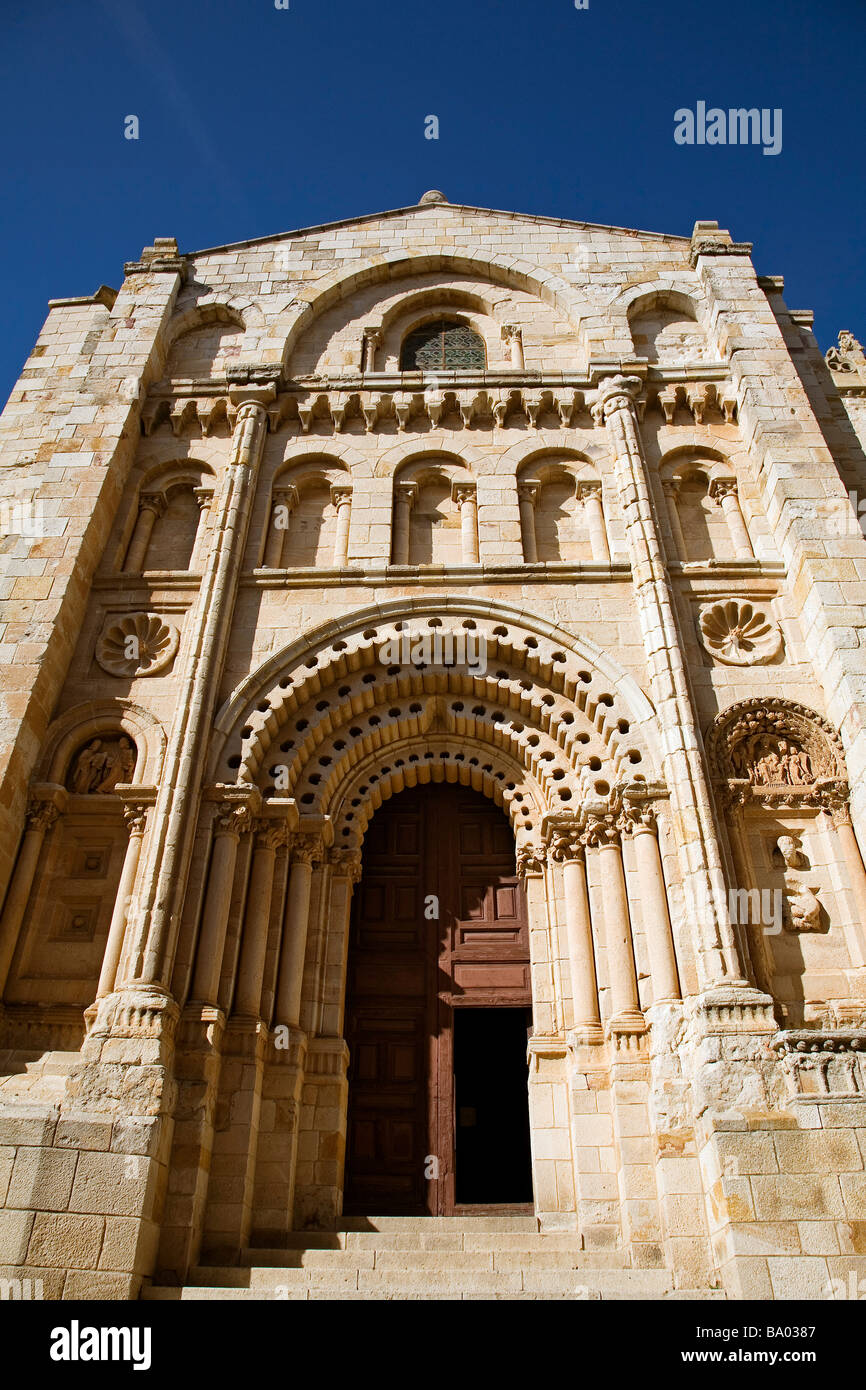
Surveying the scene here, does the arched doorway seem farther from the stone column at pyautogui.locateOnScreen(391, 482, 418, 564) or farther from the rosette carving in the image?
the rosette carving

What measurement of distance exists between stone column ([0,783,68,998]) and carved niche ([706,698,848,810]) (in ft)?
22.4

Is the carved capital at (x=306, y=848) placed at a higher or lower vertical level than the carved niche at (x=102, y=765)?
lower

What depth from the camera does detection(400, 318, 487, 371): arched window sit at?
15.0m

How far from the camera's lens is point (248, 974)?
30.9 ft

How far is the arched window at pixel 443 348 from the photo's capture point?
15.0 m

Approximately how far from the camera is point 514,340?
14.9 m

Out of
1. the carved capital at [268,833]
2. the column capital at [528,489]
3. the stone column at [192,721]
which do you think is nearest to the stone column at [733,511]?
the column capital at [528,489]

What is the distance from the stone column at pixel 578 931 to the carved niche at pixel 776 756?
161 centimetres

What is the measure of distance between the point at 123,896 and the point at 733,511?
8653 mm

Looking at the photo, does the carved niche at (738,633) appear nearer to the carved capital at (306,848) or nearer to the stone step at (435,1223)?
the carved capital at (306,848)

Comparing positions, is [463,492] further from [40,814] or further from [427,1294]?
[427,1294]

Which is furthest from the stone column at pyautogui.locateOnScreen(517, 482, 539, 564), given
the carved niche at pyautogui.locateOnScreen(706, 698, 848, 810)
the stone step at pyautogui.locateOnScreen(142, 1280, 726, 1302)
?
the stone step at pyautogui.locateOnScreen(142, 1280, 726, 1302)

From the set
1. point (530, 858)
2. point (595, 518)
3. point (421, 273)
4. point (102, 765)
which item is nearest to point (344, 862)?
point (530, 858)

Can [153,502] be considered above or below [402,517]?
above
